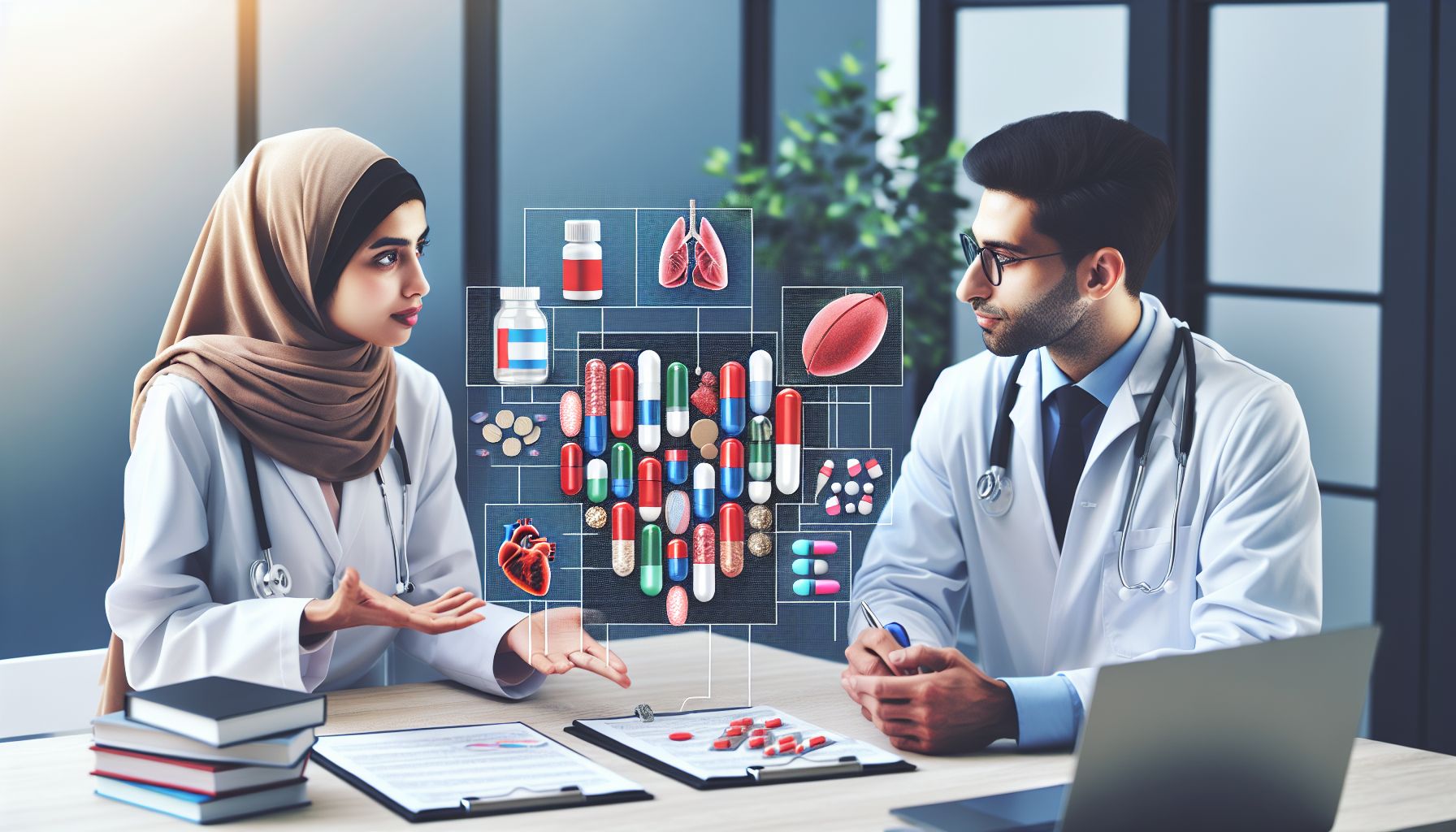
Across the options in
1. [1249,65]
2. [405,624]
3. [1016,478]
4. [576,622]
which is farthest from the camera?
[1249,65]

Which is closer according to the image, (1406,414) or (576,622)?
(576,622)

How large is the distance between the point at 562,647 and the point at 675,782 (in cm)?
40

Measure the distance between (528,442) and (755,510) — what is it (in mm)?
344

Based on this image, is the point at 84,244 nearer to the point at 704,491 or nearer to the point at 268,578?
the point at 268,578

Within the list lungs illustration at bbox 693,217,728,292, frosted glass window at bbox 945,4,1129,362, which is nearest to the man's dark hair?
lungs illustration at bbox 693,217,728,292

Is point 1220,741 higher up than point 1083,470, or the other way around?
point 1083,470

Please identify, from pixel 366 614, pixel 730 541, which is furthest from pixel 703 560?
pixel 366 614

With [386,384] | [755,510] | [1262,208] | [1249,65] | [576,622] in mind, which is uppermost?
[1249,65]

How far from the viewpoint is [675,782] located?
1.85 meters

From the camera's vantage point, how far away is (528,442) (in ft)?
7.05

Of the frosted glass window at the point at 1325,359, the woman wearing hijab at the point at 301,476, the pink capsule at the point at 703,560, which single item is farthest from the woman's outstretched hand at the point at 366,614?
the frosted glass window at the point at 1325,359

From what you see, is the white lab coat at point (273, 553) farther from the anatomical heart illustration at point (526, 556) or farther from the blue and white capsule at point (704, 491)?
the blue and white capsule at point (704, 491)

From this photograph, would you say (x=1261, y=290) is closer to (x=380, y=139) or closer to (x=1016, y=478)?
(x=1016, y=478)

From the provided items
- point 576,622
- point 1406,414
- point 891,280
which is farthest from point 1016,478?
point 1406,414
